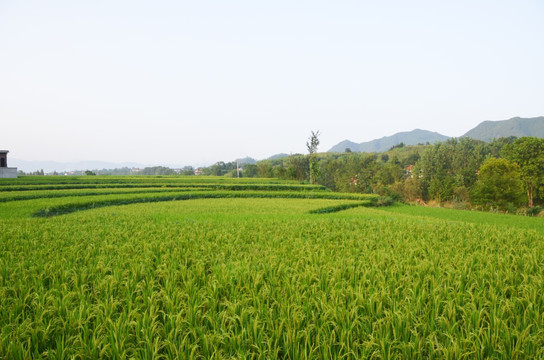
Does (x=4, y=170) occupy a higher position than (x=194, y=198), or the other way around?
(x=4, y=170)

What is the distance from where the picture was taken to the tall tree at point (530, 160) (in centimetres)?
Result: 3828

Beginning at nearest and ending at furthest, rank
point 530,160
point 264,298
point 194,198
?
point 264,298 < point 194,198 < point 530,160

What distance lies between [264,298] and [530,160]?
50.9 metres

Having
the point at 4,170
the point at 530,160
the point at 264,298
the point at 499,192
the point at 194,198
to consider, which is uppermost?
the point at 4,170

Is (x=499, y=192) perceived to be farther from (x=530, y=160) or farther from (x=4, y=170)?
(x=4, y=170)

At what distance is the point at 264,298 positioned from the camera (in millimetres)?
3631

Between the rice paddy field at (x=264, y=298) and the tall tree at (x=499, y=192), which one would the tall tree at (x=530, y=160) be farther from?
the rice paddy field at (x=264, y=298)

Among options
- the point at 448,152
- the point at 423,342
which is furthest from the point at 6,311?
the point at 448,152

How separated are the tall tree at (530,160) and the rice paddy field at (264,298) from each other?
4153 cm

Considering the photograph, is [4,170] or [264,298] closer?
[264,298]

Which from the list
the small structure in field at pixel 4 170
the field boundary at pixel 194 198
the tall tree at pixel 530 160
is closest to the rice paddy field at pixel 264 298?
the field boundary at pixel 194 198

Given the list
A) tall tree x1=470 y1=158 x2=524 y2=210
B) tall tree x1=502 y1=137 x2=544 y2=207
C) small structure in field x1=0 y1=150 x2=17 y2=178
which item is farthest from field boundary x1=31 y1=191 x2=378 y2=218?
tall tree x1=502 y1=137 x2=544 y2=207

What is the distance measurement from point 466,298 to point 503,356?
1265 mm

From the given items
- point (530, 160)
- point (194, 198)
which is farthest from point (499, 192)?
point (194, 198)
